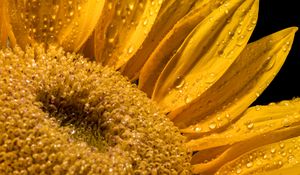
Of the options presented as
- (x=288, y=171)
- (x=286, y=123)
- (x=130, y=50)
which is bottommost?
(x=288, y=171)

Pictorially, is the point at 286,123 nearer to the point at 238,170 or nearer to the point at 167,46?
the point at 238,170

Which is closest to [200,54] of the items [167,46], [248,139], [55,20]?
[167,46]

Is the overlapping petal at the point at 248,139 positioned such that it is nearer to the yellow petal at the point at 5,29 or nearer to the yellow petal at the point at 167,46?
the yellow petal at the point at 167,46

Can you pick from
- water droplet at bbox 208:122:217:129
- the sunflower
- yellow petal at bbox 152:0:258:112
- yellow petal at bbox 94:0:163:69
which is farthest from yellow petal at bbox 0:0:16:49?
water droplet at bbox 208:122:217:129

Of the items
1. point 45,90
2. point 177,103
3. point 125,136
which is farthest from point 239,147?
point 45,90

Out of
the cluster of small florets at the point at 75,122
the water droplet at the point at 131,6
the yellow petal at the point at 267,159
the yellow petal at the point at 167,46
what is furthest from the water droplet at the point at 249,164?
the water droplet at the point at 131,6

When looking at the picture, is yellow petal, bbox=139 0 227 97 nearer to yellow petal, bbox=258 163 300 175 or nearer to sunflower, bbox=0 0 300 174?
sunflower, bbox=0 0 300 174

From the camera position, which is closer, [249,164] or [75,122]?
[75,122]
